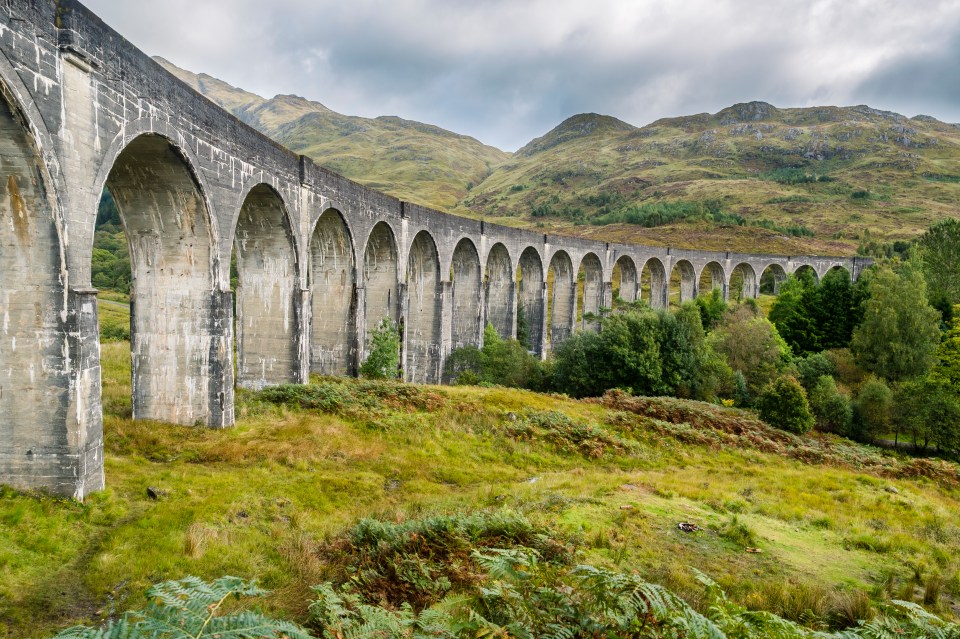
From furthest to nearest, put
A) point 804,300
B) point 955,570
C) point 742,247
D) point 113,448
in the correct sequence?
point 742,247 < point 804,300 < point 113,448 < point 955,570

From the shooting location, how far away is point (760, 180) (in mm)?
129500

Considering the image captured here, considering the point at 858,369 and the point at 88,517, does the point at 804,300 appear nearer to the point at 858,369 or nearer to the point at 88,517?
the point at 858,369

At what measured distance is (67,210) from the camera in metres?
8.47

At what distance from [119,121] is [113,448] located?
6.91 metres

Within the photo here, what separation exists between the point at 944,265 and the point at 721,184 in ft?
287

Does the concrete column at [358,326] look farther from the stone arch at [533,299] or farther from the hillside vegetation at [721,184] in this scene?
the hillside vegetation at [721,184]

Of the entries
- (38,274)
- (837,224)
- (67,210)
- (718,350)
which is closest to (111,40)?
(67,210)

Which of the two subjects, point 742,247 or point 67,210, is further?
point 742,247

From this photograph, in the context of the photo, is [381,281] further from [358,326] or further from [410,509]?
[410,509]

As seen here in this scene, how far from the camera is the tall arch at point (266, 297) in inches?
673

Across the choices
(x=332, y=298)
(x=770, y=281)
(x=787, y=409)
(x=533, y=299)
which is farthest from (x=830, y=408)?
(x=770, y=281)

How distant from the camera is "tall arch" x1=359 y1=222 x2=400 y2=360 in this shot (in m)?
24.3

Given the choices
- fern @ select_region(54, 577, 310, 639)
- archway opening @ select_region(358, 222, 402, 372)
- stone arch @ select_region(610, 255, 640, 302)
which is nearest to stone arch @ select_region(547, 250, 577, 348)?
stone arch @ select_region(610, 255, 640, 302)

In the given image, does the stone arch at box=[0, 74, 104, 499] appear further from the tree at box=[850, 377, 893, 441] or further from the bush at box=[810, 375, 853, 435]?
the tree at box=[850, 377, 893, 441]
